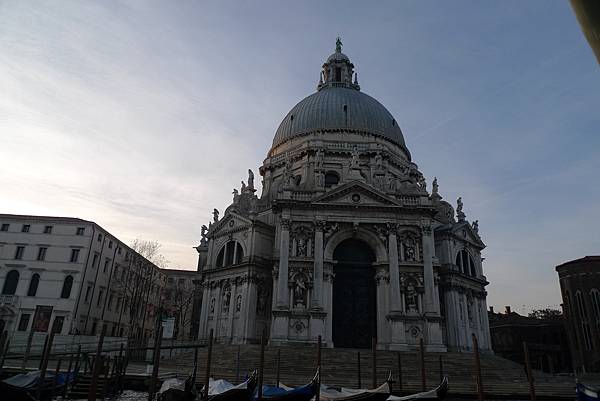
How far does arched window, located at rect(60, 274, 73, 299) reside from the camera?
36469mm

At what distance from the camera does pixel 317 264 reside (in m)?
29.1

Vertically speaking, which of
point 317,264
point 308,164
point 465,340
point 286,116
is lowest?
point 465,340

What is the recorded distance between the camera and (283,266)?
29.1 m

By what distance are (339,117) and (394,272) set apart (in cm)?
1690

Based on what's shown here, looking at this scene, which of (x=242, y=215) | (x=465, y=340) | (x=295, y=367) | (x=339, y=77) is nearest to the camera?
(x=295, y=367)

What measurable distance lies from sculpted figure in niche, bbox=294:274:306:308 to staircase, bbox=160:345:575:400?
326 centimetres

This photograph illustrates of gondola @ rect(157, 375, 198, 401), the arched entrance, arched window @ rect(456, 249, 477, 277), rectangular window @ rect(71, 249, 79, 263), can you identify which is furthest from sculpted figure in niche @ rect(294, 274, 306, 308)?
rectangular window @ rect(71, 249, 79, 263)

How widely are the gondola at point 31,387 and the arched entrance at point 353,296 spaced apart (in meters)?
16.5

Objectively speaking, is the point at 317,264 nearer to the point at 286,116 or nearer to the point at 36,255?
the point at 286,116

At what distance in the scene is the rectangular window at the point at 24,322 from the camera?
35094mm

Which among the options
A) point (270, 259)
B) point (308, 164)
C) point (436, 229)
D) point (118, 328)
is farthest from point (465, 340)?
point (118, 328)

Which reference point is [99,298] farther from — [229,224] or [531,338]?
[531,338]

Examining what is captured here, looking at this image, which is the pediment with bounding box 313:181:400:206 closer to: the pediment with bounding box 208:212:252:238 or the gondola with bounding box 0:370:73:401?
the pediment with bounding box 208:212:252:238

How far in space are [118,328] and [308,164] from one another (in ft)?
86.1
